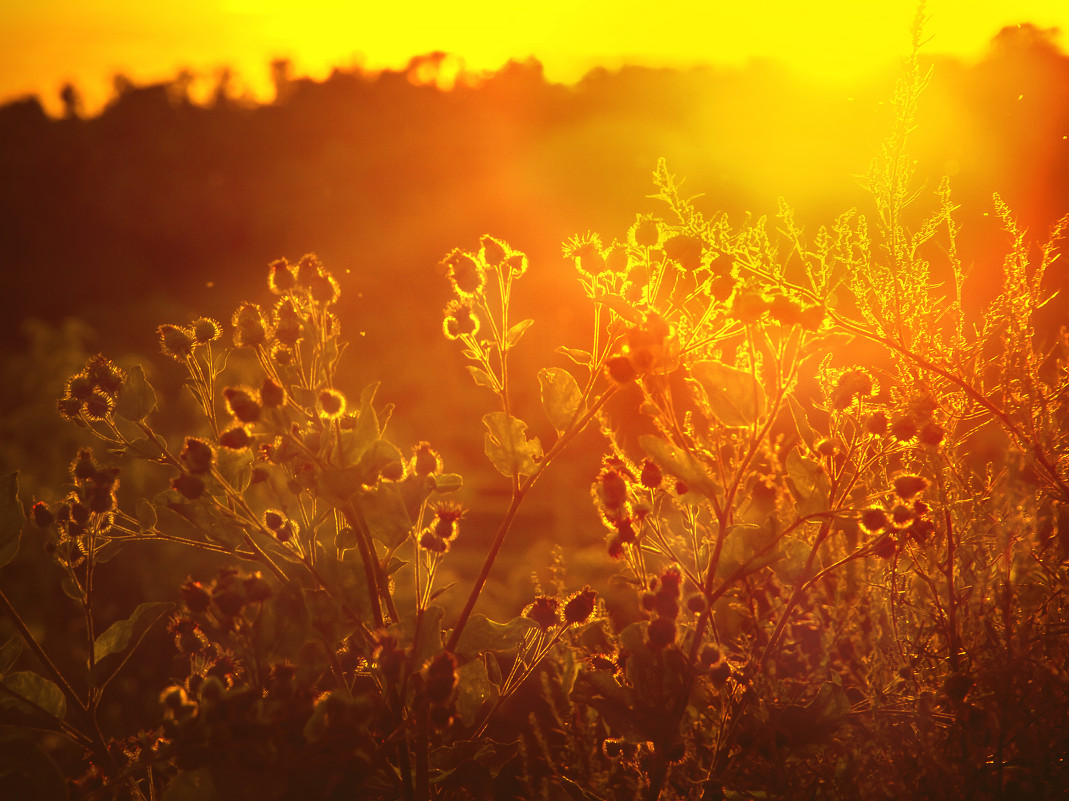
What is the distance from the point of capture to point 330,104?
886cm

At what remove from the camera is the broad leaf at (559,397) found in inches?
34.5

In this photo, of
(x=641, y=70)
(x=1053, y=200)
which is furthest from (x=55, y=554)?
(x=641, y=70)

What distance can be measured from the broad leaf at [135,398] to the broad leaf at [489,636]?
44 cm

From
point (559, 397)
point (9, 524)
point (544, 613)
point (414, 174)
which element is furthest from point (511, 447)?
point (414, 174)

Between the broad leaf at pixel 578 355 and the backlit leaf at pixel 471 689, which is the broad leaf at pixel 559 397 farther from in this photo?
the backlit leaf at pixel 471 689

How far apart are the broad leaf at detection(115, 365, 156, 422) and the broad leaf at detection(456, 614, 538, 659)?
0.44m

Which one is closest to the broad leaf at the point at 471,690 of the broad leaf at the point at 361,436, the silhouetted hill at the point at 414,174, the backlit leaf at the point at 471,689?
the backlit leaf at the point at 471,689

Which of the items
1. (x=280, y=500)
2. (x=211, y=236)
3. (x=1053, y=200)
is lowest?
(x=280, y=500)

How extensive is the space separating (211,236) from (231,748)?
24.5 feet

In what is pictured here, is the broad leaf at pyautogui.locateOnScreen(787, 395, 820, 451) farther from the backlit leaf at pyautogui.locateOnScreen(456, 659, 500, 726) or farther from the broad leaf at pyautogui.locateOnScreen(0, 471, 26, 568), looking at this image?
the broad leaf at pyautogui.locateOnScreen(0, 471, 26, 568)

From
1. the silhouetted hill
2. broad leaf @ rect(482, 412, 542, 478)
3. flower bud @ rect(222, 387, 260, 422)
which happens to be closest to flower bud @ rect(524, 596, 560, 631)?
broad leaf @ rect(482, 412, 542, 478)

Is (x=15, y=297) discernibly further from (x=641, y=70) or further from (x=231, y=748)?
(x=231, y=748)

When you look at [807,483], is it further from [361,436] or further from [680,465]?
[361,436]

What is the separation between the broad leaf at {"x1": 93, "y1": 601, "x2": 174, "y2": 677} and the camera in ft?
2.96
